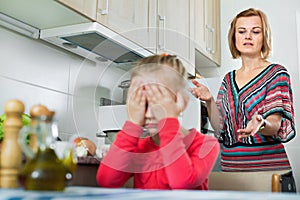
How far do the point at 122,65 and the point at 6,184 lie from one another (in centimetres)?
146

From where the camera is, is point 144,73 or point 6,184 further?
point 144,73

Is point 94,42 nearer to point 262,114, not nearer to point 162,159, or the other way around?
point 262,114

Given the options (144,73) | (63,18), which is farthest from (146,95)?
(63,18)

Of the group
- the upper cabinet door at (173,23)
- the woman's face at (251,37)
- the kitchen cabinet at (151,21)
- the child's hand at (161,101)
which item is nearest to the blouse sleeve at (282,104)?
the woman's face at (251,37)

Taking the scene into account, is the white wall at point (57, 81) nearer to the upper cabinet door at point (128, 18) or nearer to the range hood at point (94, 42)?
the range hood at point (94, 42)

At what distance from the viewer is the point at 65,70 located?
182cm

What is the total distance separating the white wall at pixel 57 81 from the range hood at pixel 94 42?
6 cm

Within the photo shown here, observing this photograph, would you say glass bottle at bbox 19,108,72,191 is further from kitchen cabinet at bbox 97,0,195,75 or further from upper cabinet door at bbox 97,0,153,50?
upper cabinet door at bbox 97,0,153,50

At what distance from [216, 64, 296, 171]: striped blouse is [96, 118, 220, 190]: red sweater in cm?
76

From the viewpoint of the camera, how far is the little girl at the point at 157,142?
759mm

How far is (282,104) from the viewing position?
1.51 meters

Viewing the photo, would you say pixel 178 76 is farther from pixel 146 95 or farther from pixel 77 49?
pixel 77 49

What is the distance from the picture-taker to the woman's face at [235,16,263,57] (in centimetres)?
169

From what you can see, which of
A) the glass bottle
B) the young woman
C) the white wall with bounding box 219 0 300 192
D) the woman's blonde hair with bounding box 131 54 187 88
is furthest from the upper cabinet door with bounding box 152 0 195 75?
the glass bottle
